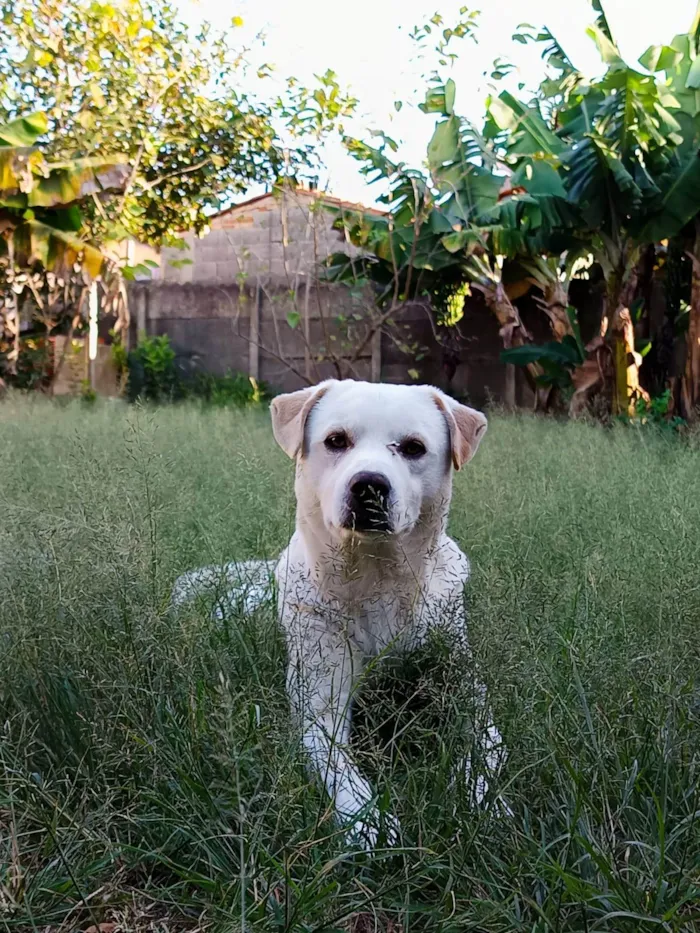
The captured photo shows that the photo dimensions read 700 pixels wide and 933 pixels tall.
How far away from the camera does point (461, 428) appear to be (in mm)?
2621

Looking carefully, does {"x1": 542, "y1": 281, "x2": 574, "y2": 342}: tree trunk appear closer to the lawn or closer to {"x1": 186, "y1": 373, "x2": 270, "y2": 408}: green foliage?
{"x1": 186, "y1": 373, "x2": 270, "y2": 408}: green foliage

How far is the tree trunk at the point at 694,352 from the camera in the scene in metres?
8.85

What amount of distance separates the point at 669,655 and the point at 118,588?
1208 mm

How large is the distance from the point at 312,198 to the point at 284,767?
34.5 feet

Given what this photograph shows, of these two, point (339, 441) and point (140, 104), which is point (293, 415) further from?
point (140, 104)

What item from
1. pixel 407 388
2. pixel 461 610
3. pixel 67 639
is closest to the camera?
pixel 67 639

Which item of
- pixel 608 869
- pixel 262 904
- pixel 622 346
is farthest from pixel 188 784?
pixel 622 346

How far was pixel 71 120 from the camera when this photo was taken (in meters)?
10.9

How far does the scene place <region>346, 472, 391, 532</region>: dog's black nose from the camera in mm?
2166

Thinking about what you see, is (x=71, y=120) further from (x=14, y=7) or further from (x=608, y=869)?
(x=608, y=869)

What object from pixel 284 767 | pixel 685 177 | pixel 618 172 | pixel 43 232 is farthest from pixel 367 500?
pixel 43 232

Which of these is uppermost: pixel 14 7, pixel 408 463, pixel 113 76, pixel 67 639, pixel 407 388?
pixel 14 7

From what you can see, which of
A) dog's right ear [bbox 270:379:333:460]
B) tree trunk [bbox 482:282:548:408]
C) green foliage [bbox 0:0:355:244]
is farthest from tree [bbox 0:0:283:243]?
dog's right ear [bbox 270:379:333:460]

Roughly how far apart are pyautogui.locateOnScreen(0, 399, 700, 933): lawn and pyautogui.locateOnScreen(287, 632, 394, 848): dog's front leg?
4cm
